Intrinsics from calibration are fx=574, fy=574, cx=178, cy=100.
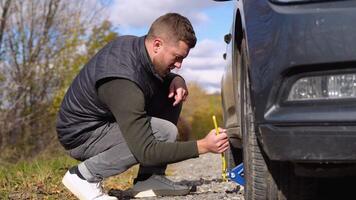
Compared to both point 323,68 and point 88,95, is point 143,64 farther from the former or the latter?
point 323,68

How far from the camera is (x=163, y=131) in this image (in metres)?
3.79

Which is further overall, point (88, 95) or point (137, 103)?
point (88, 95)

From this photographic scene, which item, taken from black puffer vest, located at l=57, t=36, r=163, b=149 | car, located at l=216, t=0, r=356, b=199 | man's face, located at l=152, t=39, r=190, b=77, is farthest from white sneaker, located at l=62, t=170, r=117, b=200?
car, located at l=216, t=0, r=356, b=199

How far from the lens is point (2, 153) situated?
12266mm

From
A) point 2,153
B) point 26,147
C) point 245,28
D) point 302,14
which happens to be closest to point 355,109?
point 302,14

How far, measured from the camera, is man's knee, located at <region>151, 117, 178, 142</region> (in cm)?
376

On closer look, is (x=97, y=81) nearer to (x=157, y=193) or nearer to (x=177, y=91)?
(x=177, y=91)

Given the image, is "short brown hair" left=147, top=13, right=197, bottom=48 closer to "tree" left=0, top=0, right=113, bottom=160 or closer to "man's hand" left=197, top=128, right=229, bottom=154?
"man's hand" left=197, top=128, right=229, bottom=154

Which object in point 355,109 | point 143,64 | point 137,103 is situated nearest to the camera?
point 355,109

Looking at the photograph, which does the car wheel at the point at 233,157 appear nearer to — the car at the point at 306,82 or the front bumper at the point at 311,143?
the car at the point at 306,82

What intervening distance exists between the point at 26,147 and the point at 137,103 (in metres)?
10.5

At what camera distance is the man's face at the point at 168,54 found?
3.56 m

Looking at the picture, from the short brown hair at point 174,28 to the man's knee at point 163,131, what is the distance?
557 millimetres

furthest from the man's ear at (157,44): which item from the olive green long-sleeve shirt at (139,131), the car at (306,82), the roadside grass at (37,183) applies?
the roadside grass at (37,183)
